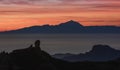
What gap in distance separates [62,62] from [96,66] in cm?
628

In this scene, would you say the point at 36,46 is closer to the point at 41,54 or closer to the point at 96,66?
the point at 41,54

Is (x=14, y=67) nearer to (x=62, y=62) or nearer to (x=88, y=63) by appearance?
(x=62, y=62)

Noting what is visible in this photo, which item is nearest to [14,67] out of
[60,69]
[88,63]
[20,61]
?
[20,61]

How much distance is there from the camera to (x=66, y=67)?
77750 mm

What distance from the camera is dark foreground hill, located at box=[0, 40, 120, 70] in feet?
250

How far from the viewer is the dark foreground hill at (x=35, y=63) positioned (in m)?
76.1

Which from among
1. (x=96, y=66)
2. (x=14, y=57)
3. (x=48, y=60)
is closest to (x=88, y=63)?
(x=96, y=66)

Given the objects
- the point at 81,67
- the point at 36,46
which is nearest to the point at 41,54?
the point at 36,46

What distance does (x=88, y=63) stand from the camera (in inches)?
→ 3182

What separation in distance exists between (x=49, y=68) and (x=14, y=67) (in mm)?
5825

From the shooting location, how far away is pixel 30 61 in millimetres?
77750

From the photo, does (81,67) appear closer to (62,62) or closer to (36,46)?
(62,62)

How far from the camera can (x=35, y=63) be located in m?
77.4

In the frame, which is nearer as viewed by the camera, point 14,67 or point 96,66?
point 14,67
